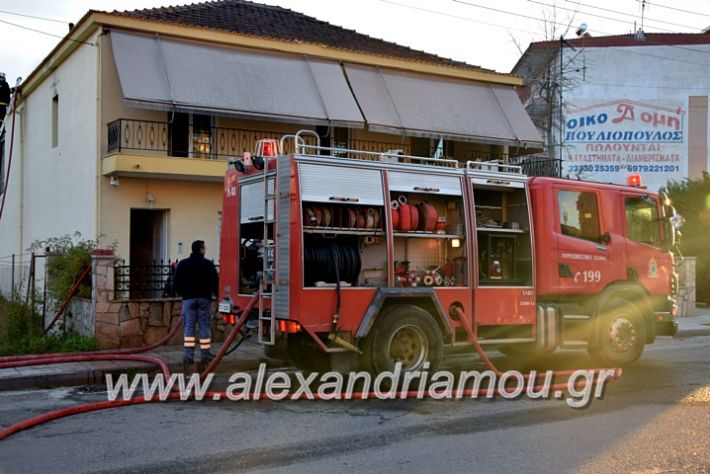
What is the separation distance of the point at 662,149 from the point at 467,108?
914 inches

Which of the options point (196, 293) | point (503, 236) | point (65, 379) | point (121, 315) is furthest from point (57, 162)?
point (503, 236)

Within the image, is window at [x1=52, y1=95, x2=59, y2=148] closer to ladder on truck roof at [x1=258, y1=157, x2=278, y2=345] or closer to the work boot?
the work boot

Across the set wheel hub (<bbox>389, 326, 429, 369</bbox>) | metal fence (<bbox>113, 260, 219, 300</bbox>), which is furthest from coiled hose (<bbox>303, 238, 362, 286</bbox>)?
metal fence (<bbox>113, 260, 219, 300</bbox>)

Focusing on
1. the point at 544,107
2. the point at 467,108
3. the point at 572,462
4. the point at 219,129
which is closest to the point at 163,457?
the point at 572,462

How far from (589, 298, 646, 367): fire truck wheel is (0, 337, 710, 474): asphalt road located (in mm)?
1685

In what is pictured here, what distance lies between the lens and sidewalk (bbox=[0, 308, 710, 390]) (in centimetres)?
1037

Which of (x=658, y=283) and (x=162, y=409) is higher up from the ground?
(x=658, y=283)

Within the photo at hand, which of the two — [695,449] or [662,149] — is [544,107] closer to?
[662,149]

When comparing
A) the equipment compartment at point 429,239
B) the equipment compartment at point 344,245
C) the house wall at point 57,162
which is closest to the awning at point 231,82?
the house wall at point 57,162

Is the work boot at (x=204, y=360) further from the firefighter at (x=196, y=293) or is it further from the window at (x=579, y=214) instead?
the window at (x=579, y=214)

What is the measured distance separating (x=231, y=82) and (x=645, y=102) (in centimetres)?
2882

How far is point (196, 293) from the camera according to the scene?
11188 mm

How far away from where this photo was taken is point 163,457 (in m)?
6.37

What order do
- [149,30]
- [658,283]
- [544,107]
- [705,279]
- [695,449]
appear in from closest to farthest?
[695,449]
[658,283]
[149,30]
[705,279]
[544,107]
